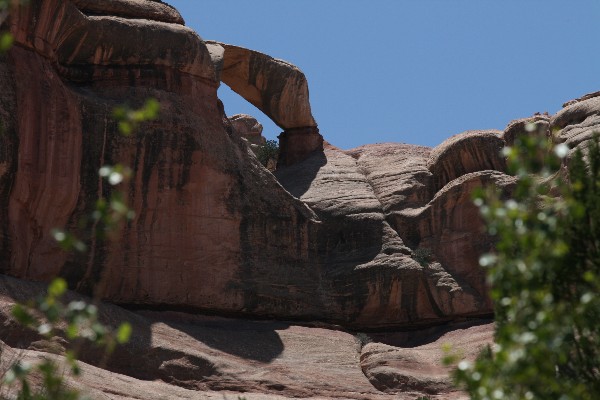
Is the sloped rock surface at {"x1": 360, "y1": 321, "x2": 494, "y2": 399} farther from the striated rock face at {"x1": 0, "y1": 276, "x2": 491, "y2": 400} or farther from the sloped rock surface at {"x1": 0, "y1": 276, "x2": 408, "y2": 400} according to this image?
the sloped rock surface at {"x1": 0, "y1": 276, "x2": 408, "y2": 400}

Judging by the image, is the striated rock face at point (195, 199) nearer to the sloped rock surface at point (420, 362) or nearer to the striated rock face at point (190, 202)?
the striated rock face at point (190, 202)

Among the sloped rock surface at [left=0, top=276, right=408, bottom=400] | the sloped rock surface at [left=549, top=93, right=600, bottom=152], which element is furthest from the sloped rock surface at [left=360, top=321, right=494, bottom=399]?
the sloped rock surface at [left=549, top=93, right=600, bottom=152]

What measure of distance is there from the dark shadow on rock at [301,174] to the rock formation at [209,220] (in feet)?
0.79

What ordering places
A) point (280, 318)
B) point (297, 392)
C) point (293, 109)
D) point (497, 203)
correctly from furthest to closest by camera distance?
point (293, 109)
point (280, 318)
point (297, 392)
point (497, 203)

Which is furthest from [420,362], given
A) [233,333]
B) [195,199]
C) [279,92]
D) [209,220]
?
[279,92]

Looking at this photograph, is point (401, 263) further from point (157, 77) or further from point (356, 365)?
point (157, 77)

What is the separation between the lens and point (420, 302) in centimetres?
4131

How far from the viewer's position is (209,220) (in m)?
39.0

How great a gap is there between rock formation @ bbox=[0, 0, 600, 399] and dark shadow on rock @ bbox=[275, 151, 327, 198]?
0.79 ft

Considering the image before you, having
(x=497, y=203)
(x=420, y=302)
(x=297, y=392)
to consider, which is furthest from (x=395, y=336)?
(x=497, y=203)

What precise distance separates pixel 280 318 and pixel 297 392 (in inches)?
245

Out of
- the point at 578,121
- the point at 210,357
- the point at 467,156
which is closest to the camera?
the point at 210,357

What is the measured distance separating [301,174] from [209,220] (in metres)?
8.57

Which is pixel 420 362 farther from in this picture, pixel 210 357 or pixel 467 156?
pixel 467 156
